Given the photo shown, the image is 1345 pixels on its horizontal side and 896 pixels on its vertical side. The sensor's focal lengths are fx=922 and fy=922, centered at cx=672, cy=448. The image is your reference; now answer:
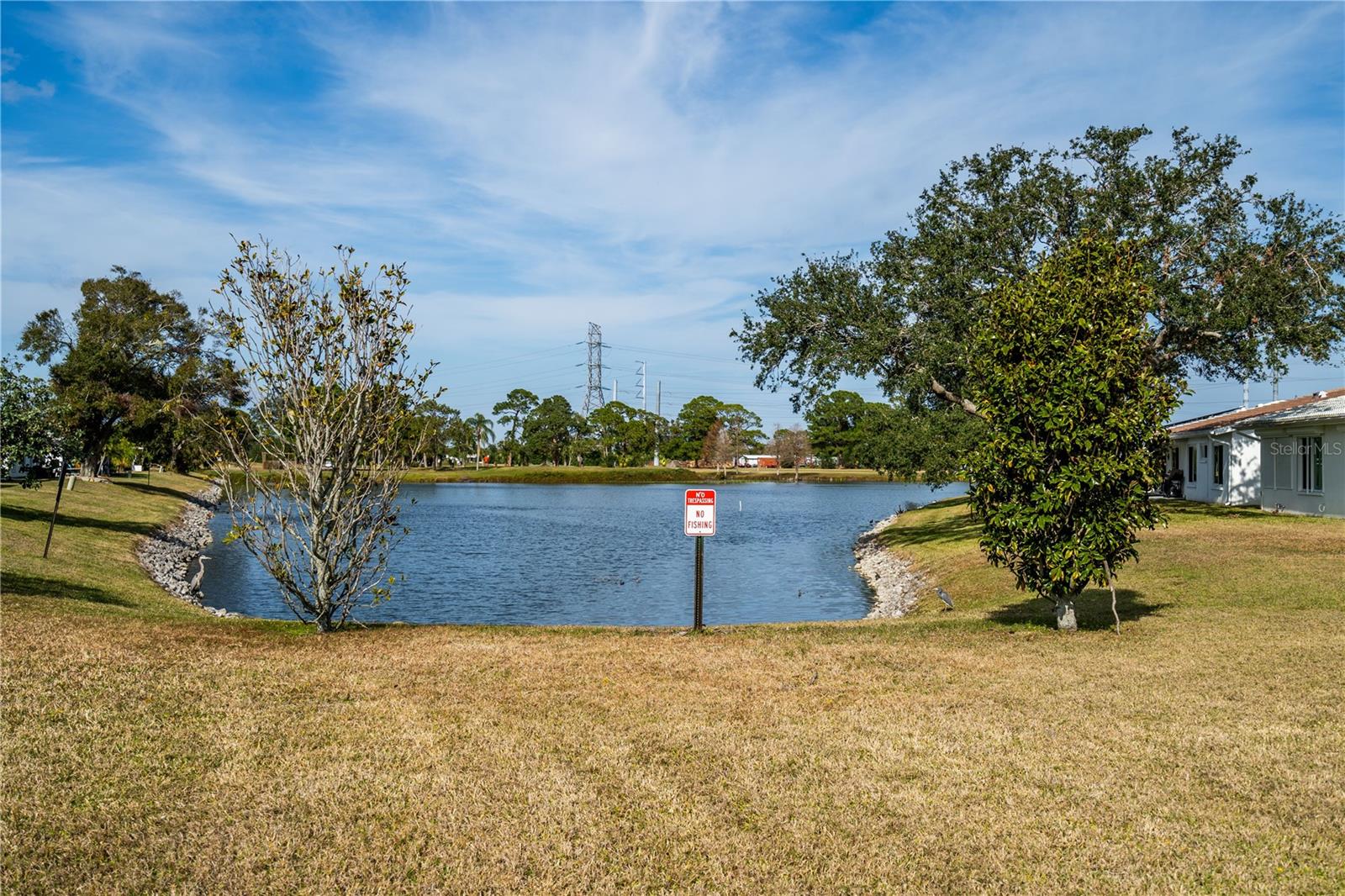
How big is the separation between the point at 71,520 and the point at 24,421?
1112cm

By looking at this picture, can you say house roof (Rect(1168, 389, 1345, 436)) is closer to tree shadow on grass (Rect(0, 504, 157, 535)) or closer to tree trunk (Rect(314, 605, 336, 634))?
tree trunk (Rect(314, 605, 336, 634))

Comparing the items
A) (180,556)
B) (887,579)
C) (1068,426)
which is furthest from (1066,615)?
(180,556)

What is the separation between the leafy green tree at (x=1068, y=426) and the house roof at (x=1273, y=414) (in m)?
18.0

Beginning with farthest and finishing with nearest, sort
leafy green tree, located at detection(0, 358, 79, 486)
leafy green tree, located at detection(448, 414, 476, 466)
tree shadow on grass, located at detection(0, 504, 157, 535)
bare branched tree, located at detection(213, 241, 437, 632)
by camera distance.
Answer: leafy green tree, located at detection(448, 414, 476, 466) < tree shadow on grass, located at detection(0, 504, 157, 535) < leafy green tree, located at detection(0, 358, 79, 486) < bare branched tree, located at detection(213, 241, 437, 632)

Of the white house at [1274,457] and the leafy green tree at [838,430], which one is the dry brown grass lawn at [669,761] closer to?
the white house at [1274,457]

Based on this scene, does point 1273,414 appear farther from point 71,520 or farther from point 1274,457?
point 71,520

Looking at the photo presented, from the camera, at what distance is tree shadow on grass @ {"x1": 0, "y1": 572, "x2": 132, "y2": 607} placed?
14816 mm

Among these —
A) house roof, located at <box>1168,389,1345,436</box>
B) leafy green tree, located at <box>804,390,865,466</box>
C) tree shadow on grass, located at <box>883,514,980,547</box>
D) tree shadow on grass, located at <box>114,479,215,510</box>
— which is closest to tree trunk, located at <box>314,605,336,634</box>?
tree shadow on grass, located at <box>883,514,980,547</box>

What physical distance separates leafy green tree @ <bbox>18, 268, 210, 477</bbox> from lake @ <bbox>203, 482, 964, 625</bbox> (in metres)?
6.70

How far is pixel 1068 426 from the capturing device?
1167 centimetres

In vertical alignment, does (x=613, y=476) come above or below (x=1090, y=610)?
above

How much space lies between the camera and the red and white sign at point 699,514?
1299 cm

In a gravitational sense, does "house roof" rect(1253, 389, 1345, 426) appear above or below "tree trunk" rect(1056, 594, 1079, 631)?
above

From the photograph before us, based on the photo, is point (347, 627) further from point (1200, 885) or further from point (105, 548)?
point (105, 548)
